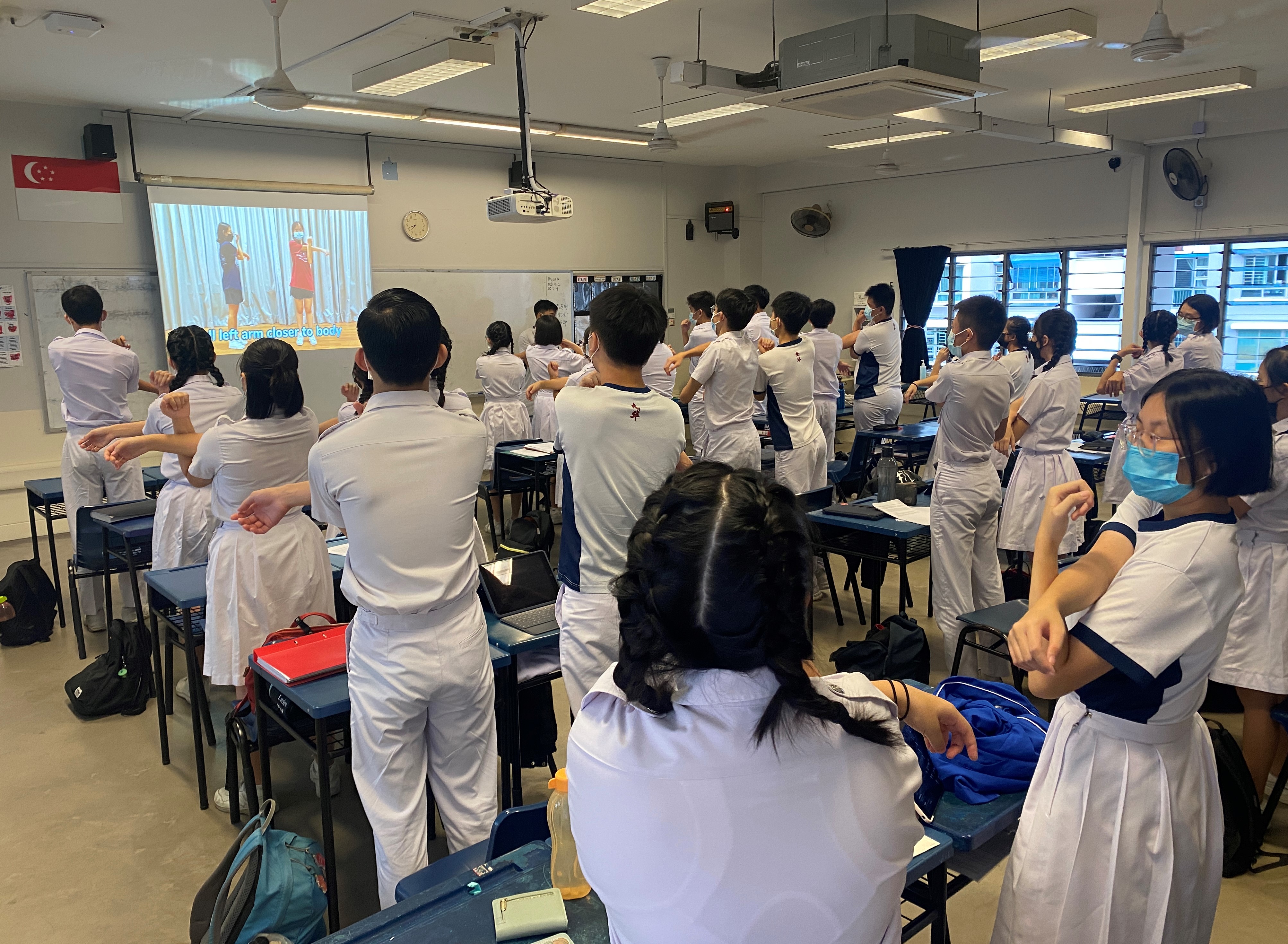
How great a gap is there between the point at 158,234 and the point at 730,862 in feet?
27.2

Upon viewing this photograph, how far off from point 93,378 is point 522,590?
135 inches

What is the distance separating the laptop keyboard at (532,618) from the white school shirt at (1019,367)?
346 cm

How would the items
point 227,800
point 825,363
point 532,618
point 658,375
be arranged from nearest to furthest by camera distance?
point 532,618, point 227,800, point 825,363, point 658,375

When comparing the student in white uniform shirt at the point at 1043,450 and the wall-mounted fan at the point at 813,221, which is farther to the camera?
the wall-mounted fan at the point at 813,221

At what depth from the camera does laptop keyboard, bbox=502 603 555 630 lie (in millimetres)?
2820

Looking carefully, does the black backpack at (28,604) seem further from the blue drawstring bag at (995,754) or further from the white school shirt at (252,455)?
the blue drawstring bag at (995,754)

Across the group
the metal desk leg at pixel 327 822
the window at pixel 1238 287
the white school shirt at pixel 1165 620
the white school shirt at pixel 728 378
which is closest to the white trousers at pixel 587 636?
the metal desk leg at pixel 327 822

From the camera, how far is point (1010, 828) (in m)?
1.84

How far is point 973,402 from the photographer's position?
3947mm

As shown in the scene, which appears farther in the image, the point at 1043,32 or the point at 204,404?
the point at 1043,32

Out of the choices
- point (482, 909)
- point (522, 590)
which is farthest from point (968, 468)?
point (482, 909)

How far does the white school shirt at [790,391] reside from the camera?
525cm

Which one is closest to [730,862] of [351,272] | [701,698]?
[701,698]

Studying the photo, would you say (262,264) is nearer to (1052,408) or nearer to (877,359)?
(877,359)
